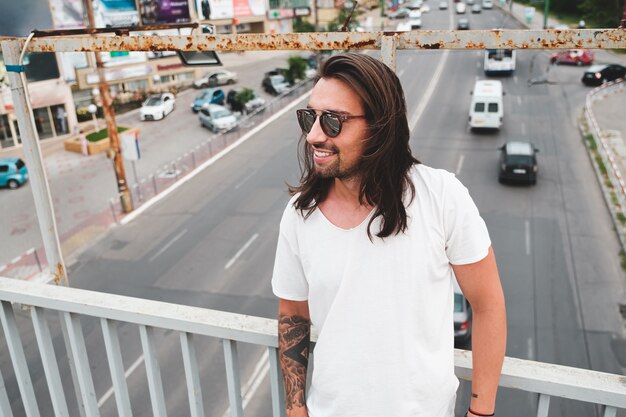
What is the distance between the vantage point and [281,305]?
2.62 meters

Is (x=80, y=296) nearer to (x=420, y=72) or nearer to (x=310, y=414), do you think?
(x=310, y=414)

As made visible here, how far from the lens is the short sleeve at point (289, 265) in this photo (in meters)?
2.49

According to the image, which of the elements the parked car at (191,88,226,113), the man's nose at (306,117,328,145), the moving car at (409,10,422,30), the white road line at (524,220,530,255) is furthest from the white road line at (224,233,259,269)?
the moving car at (409,10,422,30)

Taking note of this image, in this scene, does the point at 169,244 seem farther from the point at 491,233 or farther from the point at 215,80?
the point at 215,80

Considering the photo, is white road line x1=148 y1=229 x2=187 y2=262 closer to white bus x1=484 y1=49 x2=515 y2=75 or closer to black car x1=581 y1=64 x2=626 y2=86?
white bus x1=484 y1=49 x2=515 y2=75

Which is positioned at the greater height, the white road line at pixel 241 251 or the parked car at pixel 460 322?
the parked car at pixel 460 322

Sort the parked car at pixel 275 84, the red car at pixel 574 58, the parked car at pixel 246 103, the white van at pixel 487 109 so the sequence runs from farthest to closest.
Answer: the red car at pixel 574 58 → the parked car at pixel 275 84 → the parked car at pixel 246 103 → the white van at pixel 487 109

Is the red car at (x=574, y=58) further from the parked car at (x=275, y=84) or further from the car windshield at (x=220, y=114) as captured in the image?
the car windshield at (x=220, y=114)

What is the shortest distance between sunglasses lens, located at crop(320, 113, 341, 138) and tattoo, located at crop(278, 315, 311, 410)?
877mm

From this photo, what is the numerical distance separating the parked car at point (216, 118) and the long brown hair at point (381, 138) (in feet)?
96.5

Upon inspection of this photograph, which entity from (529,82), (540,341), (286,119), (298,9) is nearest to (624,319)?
(540,341)

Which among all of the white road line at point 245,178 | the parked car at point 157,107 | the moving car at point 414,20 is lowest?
the white road line at point 245,178

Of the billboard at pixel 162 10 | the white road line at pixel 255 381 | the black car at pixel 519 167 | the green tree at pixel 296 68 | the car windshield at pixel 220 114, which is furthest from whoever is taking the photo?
the green tree at pixel 296 68

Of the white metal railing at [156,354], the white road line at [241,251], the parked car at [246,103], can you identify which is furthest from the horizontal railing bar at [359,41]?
the parked car at [246,103]
